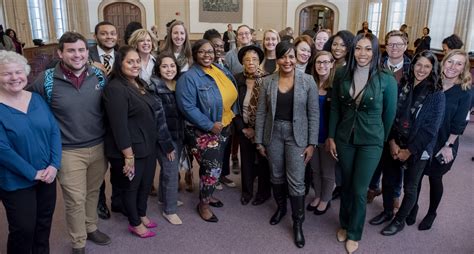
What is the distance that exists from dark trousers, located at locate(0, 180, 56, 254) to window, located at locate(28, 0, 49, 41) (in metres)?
10.0

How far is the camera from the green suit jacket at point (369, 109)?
7.93 feet

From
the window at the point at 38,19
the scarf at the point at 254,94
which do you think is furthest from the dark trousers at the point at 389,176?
the window at the point at 38,19

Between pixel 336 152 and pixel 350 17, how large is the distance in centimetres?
1282

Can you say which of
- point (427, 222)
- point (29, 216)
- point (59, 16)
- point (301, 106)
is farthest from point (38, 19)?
point (427, 222)

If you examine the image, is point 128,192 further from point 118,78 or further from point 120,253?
point 118,78

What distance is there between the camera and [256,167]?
3570 mm

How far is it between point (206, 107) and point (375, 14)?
1215 cm

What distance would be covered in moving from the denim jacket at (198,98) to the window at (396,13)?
10.7 metres

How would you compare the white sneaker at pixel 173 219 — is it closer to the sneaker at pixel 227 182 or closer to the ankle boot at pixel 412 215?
the sneaker at pixel 227 182

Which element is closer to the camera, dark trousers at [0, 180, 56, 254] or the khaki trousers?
dark trousers at [0, 180, 56, 254]

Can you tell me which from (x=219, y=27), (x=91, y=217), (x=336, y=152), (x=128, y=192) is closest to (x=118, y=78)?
(x=128, y=192)

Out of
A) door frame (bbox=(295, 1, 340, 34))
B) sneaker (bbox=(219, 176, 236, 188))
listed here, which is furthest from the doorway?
sneaker (bbox=(219, 176, 236, 188))

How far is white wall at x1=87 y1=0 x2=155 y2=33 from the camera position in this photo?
1318 centimetres

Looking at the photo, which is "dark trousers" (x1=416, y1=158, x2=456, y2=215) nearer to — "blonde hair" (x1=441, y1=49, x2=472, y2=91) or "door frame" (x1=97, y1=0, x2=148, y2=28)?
"blonde hair" (x1=441, y1=49, x2=472, y2=91)
